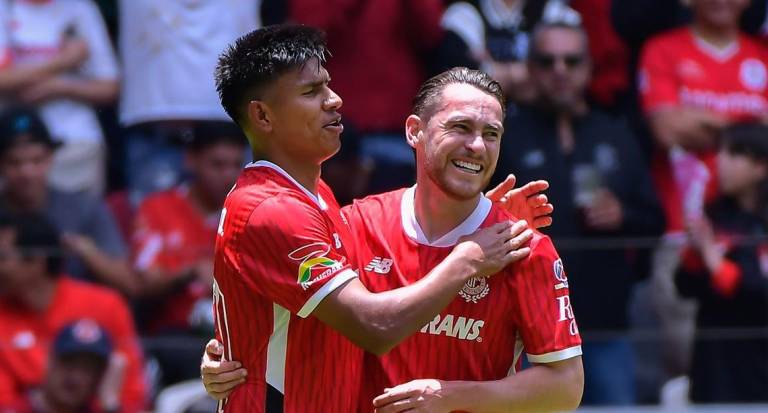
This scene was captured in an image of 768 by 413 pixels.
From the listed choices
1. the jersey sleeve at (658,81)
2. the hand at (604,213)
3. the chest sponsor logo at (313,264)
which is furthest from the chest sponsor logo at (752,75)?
the chest sponsor logo at (313,264)

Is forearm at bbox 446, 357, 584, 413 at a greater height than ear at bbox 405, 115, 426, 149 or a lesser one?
lesser

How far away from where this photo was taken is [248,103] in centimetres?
466

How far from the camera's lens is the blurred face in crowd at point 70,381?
24.6ft

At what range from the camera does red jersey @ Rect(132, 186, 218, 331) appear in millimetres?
7773

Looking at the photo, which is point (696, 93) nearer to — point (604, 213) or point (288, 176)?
point (604, 213)

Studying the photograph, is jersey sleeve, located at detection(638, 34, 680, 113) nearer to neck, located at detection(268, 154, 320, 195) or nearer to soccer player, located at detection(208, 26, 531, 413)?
soccer player, located at detection(208, 26, 531, 413)

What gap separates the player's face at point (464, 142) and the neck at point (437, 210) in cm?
7

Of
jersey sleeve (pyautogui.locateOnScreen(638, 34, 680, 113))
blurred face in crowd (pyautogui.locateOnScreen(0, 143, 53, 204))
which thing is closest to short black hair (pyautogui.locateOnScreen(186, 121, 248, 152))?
blurred face in crowd (pyautogui.locateOnScreen(0, 143, 53, 204))

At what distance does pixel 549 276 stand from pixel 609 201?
3.26 metres

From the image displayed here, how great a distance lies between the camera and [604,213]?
7.77m

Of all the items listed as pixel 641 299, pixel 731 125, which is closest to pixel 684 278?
pixel 641 299

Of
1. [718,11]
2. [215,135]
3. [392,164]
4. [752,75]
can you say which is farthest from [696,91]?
[215,135]

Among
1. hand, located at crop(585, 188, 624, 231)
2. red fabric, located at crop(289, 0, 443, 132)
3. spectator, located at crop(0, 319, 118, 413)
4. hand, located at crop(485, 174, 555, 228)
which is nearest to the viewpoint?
hand, located at crop(485, 174, 555, 228)

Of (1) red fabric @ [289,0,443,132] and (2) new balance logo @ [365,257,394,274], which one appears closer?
(2) new balance logo @ [365,257,394,274]
